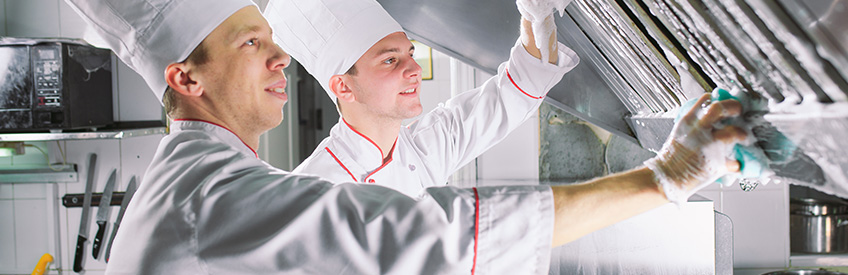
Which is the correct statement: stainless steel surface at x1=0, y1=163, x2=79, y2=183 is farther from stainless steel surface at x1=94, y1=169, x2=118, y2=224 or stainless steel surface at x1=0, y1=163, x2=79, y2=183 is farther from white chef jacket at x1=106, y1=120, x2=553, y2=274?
white chef jacket at x1=106, y1=120, x2=553, y2=274

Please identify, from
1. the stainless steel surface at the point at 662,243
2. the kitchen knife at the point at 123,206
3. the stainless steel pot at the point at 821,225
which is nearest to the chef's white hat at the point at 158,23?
the stainless steel surface at the point at 662,243

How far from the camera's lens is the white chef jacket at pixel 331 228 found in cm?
70

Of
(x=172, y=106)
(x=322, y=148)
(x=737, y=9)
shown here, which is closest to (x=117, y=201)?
(x=322, y=148)

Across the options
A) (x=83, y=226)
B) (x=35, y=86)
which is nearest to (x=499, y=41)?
(x=35, y=86)

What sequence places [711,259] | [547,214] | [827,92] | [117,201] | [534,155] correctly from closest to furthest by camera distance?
1. [827,92]
2. [547,214]
3. [711,259]
4. [534,155]
5. [117,201]

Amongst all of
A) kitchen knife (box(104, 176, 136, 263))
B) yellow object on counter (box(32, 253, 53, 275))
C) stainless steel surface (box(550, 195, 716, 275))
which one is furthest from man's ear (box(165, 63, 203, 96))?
yellow object on counter (box(32, 253, 53, 275))

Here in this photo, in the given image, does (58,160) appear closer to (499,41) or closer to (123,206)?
(123,206)

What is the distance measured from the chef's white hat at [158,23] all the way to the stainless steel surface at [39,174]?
68.4 inches

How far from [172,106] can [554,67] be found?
0.85 metres

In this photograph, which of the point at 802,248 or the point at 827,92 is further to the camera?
the point at 802,248

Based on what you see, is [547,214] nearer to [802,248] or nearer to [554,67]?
[554,67]

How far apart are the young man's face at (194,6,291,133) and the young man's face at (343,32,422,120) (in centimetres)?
53

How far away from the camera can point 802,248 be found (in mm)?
2084

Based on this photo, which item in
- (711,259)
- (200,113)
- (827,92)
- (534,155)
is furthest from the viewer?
(534,155)
